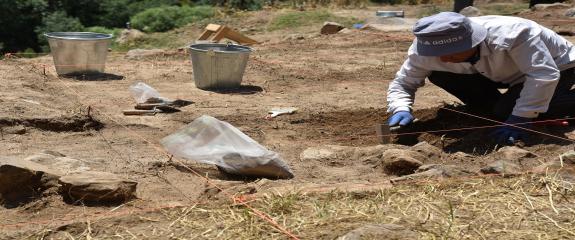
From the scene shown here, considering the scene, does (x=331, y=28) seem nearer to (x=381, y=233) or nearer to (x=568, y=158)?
(x=568, y=158)

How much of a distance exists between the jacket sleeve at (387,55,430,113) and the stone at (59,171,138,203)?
2062 millimetres

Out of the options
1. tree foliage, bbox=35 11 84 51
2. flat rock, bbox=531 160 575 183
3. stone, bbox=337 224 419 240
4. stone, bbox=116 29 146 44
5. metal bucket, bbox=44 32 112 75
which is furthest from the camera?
tree foliage, bbox=35 11 84 51

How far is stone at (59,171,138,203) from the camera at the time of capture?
3.31m

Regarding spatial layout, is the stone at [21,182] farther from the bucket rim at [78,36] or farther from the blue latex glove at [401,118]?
the bucket rim at [78,36]

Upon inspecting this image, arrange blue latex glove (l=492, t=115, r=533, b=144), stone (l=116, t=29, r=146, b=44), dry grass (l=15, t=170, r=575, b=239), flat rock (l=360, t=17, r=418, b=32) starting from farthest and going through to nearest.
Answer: stone (l=116, t=29, r=146, b=44) < flat rock (l=360, t=17, r=418, b=32) < blue latex glove (l=492, t=115, r=533, b=144) < dry grass (l=15, t=170, r=575, b=239)

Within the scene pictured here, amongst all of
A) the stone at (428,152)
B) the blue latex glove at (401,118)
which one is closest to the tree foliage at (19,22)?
the blue latex glove at (401,118)

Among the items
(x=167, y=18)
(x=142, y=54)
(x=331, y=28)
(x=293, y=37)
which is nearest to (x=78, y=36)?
(x=142, y=54)

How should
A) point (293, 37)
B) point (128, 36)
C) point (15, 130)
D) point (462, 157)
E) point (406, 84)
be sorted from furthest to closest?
1. point (128, 36)
2. point (293, 37)
3. point (406, 84)
4. point (15, 130)
5. point (462, 157)

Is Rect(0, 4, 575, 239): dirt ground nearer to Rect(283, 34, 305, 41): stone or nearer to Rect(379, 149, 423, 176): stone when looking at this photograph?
Rect(379, 149, 423, 176): stone

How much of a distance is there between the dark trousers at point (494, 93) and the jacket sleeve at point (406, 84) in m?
0.15

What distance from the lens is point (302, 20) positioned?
42.3ft

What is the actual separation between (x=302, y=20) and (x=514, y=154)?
29.6 feet

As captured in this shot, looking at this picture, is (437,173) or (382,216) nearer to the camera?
(382,216)

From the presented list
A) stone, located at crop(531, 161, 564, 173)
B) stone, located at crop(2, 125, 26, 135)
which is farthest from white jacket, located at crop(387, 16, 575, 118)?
stone, located at crop(2, 125, 26, 135)
